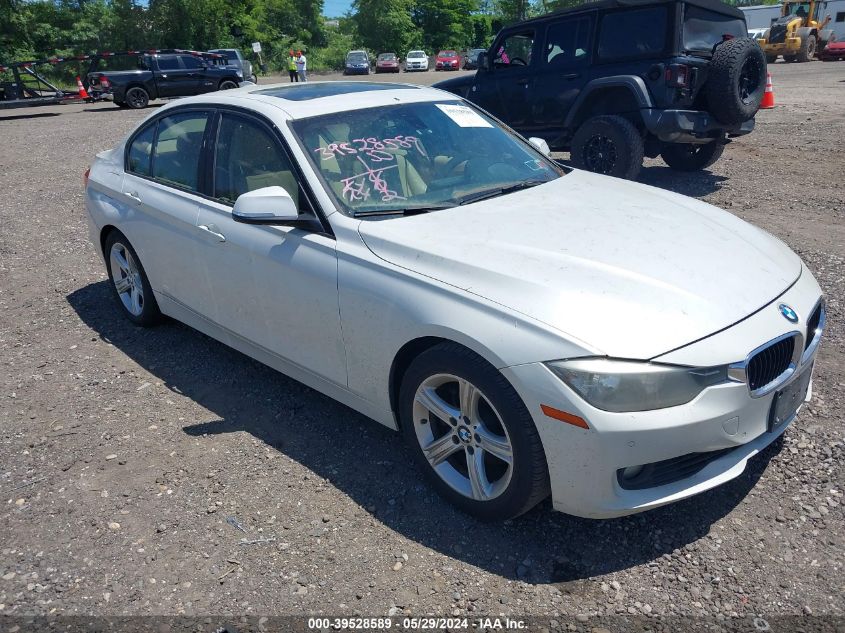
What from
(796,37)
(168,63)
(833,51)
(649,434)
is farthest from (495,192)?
(833,51)

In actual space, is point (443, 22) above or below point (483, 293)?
above

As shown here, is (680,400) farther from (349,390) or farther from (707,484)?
(349,390)

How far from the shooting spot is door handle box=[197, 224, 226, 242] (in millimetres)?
3826

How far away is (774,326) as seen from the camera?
2703mm

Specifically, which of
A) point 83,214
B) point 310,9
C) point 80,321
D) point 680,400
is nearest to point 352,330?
point 680,400

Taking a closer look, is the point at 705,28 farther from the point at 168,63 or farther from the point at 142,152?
the point at 168,63

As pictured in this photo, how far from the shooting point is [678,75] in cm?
766

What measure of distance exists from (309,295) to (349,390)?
50cm

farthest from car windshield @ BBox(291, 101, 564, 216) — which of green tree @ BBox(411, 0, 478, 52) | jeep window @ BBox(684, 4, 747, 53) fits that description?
green tree @ BBox(411, 0, 478, 52)

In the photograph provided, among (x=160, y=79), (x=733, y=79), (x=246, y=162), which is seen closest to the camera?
(x=246, y=162)

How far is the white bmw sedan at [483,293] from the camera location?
8.21 feet

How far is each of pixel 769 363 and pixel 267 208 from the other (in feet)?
7.41

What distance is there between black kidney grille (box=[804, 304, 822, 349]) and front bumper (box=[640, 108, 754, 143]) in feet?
16.8

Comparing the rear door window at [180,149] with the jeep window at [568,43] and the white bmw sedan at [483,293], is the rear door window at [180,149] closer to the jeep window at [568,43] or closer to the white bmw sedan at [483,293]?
the white bmw sedan at [483,293]
